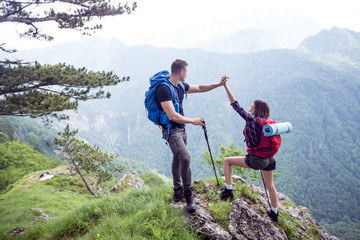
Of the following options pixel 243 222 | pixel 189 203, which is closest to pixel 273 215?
pixel 243 222

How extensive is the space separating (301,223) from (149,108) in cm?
546

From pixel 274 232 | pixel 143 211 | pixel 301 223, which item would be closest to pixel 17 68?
pixel 143 211

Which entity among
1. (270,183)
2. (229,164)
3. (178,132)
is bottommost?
(270,183)

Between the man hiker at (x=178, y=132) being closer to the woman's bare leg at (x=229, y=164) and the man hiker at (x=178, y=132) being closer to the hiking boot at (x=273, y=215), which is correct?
the woman's bare leg at (x=229, y=164)

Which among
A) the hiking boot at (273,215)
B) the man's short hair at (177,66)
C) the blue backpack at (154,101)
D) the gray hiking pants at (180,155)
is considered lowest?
the hiking boot at (273,215)

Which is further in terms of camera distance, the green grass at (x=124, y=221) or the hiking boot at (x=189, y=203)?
the hiking boot at (x=189, y=203)

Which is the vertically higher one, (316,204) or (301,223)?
(301,223)

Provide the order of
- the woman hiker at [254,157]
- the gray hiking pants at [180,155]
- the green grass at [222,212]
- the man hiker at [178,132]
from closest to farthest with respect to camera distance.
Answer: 1. the man hiker at [178,132]
2. the gray hiking pants at [180,155]
3. the green grass at [222,212]
4. the woman hiker at [254,157]

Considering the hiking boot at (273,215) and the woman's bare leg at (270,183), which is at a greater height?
the woman's bare leg at (270,183)

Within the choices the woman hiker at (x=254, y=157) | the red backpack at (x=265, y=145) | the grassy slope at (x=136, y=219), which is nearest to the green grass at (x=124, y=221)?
the grassy slope at (x=136, y=219)

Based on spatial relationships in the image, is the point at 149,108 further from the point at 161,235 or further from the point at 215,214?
the point at 215,214

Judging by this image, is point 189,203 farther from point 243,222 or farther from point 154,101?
point 154,101

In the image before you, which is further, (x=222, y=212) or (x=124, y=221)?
(x=222, y=212)

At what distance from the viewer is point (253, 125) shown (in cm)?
437
